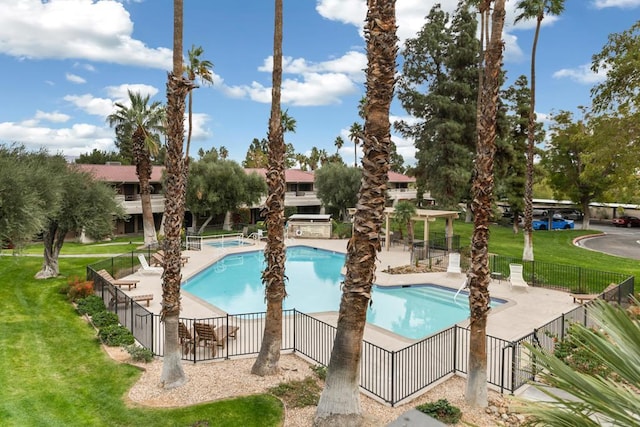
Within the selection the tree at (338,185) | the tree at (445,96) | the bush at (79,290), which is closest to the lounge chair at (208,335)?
the bush at (79,290)

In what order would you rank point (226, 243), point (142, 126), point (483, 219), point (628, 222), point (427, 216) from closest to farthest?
point (483, 219), point (427, 216), point (142, 126), point (226, 243), point (628, 222)

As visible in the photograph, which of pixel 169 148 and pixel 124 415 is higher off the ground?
pixel 169 148

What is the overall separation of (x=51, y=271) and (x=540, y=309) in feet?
71.4

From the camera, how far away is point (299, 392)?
9.02 m

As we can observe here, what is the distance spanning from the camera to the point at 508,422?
26.3ft

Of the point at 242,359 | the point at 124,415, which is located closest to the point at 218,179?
the point at 242,359

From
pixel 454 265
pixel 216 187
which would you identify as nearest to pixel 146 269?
pixel 216 187

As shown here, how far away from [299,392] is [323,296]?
11.7m

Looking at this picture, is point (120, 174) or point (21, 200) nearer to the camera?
point (21, 200)

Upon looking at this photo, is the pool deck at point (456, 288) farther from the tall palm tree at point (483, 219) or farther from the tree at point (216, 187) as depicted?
the tree at point (216, 187)

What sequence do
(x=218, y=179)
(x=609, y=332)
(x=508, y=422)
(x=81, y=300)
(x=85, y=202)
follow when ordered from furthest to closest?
(x=218, y=179)
(x=85, y=202)
(x=81, y=300)
(x=508, y=422)
(x=609, y=332)

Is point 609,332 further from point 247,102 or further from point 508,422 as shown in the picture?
point 247,102

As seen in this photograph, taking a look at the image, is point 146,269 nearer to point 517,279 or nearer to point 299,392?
point 299,392

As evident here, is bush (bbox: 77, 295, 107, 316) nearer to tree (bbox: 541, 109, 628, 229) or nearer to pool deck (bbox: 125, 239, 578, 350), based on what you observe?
pool deck (bbox: 125, 239, 578, 350)
